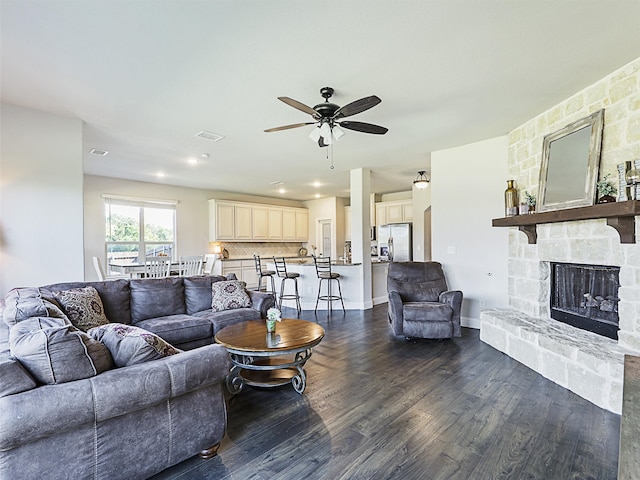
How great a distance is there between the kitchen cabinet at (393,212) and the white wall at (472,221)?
285 cm

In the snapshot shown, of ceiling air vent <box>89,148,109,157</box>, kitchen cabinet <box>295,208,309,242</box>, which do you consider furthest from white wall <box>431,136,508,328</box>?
kitchen cabinet <box>295,208,309,242</box>

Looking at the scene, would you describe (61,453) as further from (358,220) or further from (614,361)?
(358,220)

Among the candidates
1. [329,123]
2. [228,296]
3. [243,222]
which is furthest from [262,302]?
[243,222]

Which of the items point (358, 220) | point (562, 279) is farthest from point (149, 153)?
point (562, 279)

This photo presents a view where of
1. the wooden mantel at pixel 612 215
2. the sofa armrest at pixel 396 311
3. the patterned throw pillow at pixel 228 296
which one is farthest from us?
the sofa armrest at pixel 396 311

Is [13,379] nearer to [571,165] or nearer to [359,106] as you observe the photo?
[359,106]

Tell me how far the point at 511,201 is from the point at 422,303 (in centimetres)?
171

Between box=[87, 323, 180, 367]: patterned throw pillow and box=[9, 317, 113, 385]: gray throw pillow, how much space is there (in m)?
0.15

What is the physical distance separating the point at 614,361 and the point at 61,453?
11.6 ft

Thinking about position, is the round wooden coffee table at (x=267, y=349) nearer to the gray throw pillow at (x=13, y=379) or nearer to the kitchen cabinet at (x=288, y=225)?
the gray throw pillow at (x=13, y=379)

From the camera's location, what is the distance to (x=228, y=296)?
4.06 m

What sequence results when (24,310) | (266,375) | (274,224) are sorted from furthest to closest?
1. (274,224)
2. (266,375)
3. (24,310)

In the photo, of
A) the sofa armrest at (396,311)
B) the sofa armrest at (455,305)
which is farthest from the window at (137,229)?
the sofa armrest at (455,305)

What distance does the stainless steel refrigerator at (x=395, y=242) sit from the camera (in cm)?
751
